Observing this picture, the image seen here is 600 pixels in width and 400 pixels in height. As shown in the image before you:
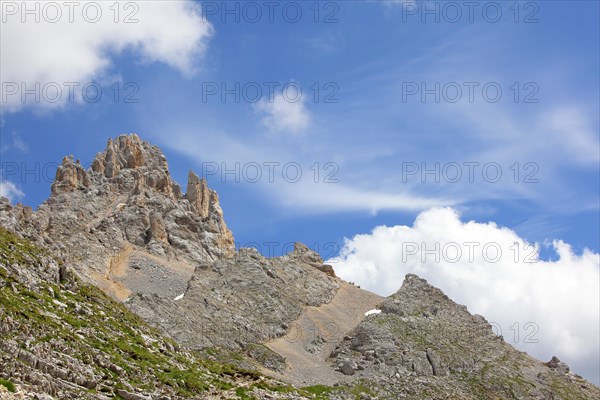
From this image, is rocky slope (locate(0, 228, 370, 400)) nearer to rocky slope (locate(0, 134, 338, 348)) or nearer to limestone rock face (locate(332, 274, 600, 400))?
rocky slope (locate(0, 134, 338, 348))

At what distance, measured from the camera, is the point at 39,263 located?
3022 inches

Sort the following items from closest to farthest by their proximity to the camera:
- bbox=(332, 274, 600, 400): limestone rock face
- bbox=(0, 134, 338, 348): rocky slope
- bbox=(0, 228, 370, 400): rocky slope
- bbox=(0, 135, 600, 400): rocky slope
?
bbox=(0, 228, 370, 400): rocky slope → bbox=(0, 135, 600, 400): rocky slope → bbox=(332, 274, 600, 400): limestone rock face → bbox=(0, 134, 338, 348): rocky slope

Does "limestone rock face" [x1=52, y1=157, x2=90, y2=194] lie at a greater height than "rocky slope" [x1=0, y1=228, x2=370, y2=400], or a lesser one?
greater

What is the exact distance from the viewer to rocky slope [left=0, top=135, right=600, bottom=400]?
201 feet

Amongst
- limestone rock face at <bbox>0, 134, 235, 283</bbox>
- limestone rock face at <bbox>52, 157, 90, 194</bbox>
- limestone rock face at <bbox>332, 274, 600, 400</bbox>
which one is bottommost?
limestone rock face at <bbox>332, 274, 600, 400</bbox>

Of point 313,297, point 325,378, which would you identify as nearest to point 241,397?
→ point 325,378

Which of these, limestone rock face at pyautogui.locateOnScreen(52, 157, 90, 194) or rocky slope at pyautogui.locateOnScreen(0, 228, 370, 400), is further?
limestone rock face at pyautogui.locateOnScreen(52, 157, 90, 194)

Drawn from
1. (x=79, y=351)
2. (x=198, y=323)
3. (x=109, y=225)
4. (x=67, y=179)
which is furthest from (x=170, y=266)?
(x=79, y=351)

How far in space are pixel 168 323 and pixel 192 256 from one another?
65748 mm

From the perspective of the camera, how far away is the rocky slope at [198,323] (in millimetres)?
61156

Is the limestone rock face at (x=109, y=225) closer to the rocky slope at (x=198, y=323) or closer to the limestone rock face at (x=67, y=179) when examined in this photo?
the limestone rock face at (x=67, y=179)

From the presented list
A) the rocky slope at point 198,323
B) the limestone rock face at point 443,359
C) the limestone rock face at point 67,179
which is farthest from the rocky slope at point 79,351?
the limestone rock face at point 67,179

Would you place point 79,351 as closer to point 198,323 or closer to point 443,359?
point 198,323

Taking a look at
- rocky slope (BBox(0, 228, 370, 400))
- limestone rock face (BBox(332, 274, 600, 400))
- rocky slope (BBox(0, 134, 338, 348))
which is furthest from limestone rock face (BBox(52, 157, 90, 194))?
rocky slope (BBox(0, 228, 370, 400))
